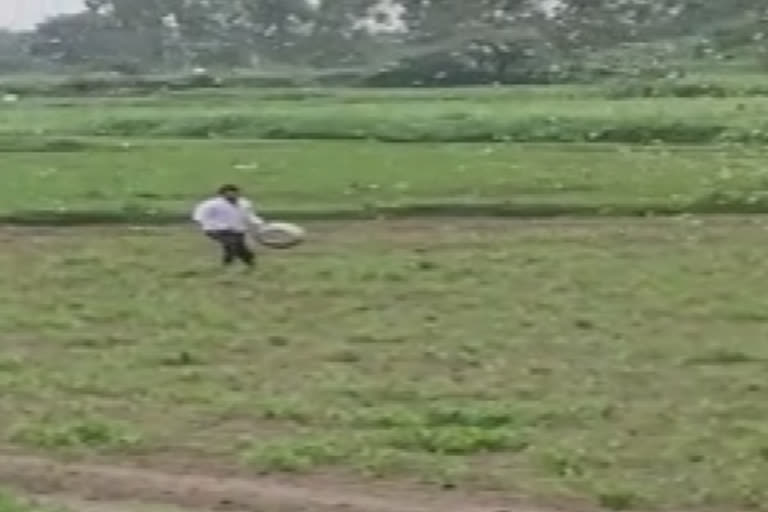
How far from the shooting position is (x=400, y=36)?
261ft

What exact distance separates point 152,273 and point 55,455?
9840 mm

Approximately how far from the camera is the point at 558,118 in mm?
39688

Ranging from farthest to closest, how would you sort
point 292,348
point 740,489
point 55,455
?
point 292,348, point 55,455, point 740,489

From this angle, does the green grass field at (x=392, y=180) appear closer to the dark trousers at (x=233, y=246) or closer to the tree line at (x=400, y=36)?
the dark trousers at (x=233, y=246)

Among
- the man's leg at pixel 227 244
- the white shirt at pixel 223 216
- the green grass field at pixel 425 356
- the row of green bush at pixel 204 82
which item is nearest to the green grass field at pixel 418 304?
the green grass field at pixel 425 356

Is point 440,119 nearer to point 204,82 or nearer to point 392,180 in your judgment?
point 392,180

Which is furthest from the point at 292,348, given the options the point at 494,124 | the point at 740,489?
the point at 494,124

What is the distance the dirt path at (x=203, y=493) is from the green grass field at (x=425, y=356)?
422 mm

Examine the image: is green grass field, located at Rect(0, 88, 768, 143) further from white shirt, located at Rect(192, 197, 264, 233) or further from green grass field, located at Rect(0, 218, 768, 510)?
white shirt, located at Rect(192, 197, 264, 233)

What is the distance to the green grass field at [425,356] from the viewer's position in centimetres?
1395

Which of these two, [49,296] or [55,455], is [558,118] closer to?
[49,296]

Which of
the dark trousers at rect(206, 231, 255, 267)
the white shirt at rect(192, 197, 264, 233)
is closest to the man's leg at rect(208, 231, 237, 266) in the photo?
the dark trousers at rect(206, 231, 255, 267)

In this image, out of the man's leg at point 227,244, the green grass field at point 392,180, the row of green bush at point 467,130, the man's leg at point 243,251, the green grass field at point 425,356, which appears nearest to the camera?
the green grass field at point 425,356

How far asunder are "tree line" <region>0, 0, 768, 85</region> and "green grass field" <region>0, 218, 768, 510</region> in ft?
115
